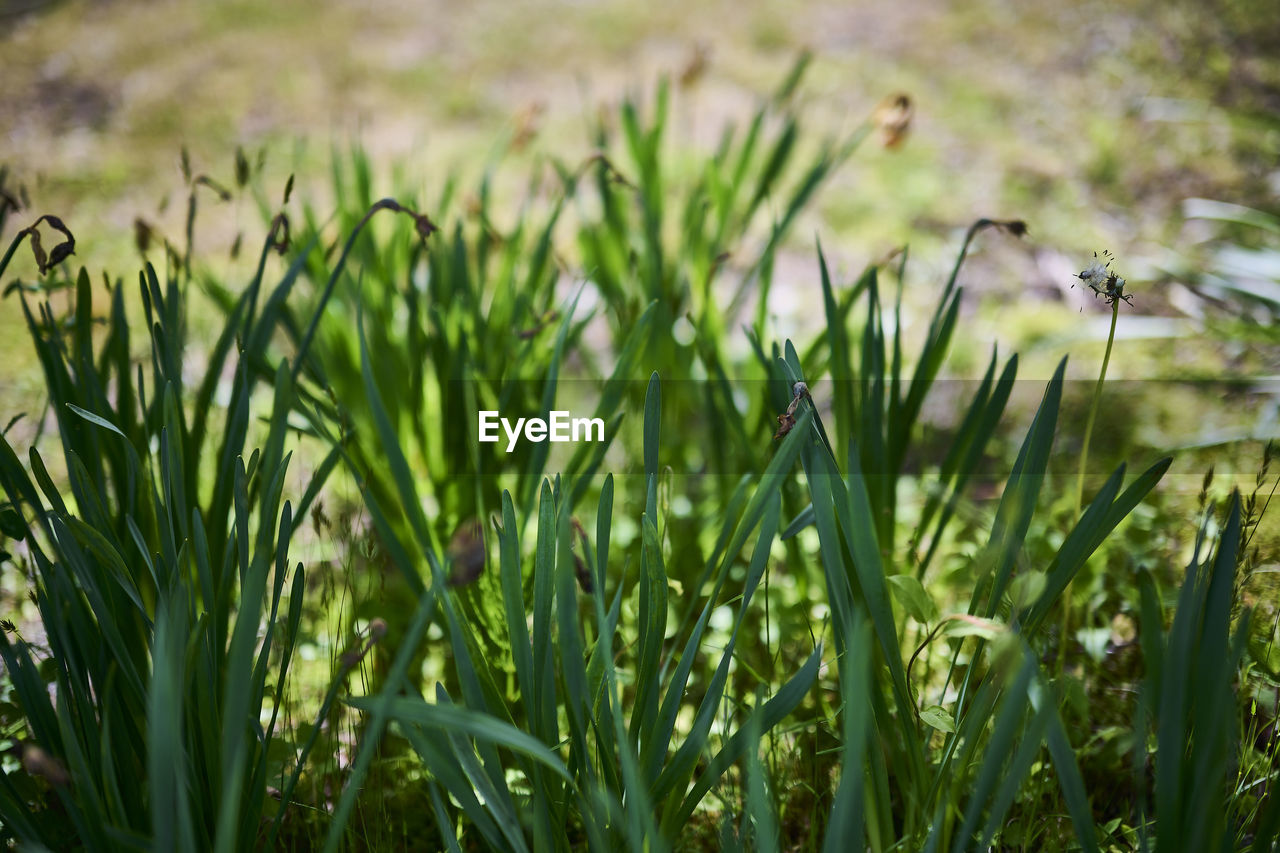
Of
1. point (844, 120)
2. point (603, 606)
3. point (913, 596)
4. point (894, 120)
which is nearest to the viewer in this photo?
point (603, 606)

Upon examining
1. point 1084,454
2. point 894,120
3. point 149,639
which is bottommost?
point 149,639

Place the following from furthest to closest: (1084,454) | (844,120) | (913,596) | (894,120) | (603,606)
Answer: (844,120), (894,120), (1084,454), (913,596), (603,606)

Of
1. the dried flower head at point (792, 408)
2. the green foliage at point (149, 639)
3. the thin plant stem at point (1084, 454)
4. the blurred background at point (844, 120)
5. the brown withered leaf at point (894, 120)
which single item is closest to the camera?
the green foliage at point (149, 639)

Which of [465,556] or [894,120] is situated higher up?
[894,120]

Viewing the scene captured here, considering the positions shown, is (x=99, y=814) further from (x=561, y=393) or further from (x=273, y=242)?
(x=561, y=393)

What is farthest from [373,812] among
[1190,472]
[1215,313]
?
[1215,313]

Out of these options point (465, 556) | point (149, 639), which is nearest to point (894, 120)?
point (465, 556)

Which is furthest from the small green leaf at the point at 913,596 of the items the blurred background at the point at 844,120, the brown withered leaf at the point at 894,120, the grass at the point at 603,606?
the blurred background at the point at 844,120

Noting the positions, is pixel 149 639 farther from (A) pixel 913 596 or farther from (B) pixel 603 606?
(A) pixel 913 596

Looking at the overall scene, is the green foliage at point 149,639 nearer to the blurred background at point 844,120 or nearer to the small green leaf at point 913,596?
the small green leaf at point 913,596

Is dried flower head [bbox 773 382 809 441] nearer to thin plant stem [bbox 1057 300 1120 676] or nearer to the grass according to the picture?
the grass
